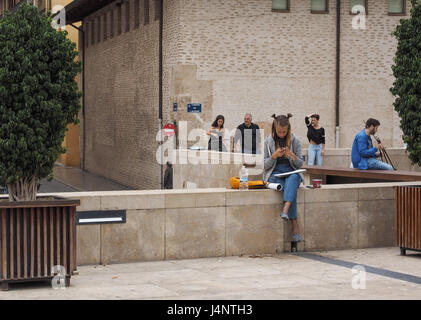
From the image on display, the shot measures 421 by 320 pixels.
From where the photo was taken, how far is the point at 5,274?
8.52 meters

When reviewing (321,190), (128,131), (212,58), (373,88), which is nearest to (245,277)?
(321,190)

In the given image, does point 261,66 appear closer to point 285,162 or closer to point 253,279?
point 285,162

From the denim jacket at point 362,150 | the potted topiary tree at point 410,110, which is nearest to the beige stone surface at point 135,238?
the potted topiary tree at point 410,110

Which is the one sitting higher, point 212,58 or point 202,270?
point 212,58

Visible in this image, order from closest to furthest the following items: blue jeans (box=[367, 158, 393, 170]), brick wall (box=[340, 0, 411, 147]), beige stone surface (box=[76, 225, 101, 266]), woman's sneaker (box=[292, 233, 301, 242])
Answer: beige stone surface (box=[76, 225, 101, 266]) → woman's sneaker (box=[292, 233, 301, 242]) → blue jeans (box=[367, 158, 393, 170]) → brick wall (box=[340, 0, 411, 147])

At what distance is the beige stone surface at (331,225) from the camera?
37.9 ft


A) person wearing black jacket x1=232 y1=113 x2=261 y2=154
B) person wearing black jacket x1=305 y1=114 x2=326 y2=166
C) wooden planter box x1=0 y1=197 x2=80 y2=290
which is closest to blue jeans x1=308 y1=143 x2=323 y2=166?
person wearing black jacket x1=305 y1=114 x2=326 y2=166

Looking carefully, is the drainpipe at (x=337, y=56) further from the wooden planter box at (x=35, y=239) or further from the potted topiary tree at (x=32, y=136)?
the wooden planter box at (x=35, y=239)

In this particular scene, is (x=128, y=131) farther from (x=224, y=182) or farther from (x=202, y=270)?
(x=202, y=270)

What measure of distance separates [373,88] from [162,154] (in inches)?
265

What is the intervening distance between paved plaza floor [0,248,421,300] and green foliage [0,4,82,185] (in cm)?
134

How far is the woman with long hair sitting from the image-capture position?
36.5 feet

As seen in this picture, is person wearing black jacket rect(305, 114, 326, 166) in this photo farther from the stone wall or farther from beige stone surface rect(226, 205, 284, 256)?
beige stone surface rect(226, 205, 284, 256)

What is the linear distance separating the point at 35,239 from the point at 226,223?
3.13m
